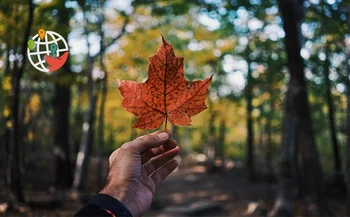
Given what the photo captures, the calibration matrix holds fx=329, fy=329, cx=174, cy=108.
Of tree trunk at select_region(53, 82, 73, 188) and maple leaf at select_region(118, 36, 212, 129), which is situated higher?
maple leaf at select_region(118, 36, 212, 129)

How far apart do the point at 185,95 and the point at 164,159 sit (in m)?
0.33

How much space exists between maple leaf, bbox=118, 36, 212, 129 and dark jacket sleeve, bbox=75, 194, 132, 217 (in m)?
0.36

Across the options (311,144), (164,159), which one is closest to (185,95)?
(164,159)

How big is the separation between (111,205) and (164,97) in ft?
1.61

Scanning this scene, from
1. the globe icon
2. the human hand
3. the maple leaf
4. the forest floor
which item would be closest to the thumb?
the human hand

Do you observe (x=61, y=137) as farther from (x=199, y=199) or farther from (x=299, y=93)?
(x=299, y=93)

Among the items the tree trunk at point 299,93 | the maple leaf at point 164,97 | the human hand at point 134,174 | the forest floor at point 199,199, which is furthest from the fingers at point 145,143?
the tree trunk at point 299,93

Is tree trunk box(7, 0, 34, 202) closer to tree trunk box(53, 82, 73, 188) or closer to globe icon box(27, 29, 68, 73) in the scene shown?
globe icon box(27, 29, 68, 73)

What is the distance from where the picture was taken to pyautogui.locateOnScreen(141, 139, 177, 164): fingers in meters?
1.40

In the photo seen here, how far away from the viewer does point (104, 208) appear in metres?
1.11

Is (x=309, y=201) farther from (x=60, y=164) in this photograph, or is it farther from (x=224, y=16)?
(x=60, y=164)

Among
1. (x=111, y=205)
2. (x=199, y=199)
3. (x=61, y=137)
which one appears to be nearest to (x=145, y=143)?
(x=111, y=205)

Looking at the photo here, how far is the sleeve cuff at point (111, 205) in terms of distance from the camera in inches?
43.8

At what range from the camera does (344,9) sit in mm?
6438
